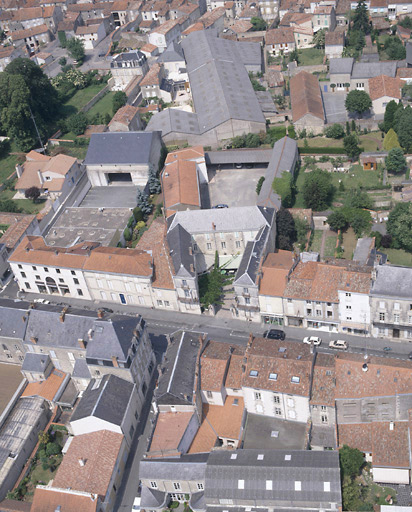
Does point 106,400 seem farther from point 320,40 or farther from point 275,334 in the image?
point 320,40

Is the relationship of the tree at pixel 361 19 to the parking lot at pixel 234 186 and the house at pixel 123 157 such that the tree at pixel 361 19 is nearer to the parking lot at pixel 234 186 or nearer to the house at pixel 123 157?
the parking lot at pixel 234 186

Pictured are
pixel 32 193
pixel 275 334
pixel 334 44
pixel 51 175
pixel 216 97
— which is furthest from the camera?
pixel 334 44

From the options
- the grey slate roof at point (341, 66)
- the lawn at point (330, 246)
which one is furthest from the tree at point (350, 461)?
the grey slate roof at point (341, 66)

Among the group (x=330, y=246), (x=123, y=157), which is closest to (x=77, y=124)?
(x=123, y=157)

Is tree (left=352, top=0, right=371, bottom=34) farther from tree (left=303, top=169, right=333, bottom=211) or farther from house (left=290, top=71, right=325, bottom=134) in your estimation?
tree (left=303, top=169, right=333, bottom=211)


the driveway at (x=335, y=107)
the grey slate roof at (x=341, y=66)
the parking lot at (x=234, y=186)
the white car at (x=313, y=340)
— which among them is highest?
the grey slate roof at (x=341, y=66)

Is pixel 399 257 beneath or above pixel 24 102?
beneath

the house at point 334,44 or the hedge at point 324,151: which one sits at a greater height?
the house at point 334,44

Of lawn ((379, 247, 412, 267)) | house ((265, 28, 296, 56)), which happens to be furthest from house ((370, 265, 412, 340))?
house ((265, 28, 296, 56))
